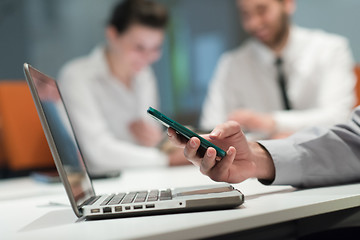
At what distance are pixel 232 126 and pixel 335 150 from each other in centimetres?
21

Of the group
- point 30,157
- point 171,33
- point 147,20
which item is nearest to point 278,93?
point 147,20

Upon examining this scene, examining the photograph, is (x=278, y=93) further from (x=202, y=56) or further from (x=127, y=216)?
(x=127, y=216)

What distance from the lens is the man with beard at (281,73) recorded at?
7.45 ft

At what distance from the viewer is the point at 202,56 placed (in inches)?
128

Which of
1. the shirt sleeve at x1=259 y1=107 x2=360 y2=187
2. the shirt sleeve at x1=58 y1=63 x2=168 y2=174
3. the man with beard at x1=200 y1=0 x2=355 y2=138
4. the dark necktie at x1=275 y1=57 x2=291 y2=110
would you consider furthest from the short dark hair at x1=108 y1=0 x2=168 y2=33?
the shirt sleeve at x1=259 y1=107 x2=360 y2=187

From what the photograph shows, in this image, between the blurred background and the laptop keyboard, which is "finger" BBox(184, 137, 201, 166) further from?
the blurred background

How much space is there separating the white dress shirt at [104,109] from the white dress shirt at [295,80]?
489 mm

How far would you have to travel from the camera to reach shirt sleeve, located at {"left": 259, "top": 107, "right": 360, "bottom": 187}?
2.14 ft

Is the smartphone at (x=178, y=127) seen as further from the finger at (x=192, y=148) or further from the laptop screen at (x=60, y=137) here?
the laptop screen at (x=60, y=137)

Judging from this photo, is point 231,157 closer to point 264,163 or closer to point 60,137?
point 264,163

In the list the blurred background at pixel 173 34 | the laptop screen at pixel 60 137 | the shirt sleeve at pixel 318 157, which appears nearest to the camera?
the laptop screen at pixel 60 137

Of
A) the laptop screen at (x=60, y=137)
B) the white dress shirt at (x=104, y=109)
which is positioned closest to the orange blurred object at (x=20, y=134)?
the white dress shirt at (x=104, y=109)

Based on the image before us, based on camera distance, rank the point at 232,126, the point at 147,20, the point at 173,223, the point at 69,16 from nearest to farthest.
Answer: the point at 173,223
the point at 232,126
the point at 147,20
the point at 69,16

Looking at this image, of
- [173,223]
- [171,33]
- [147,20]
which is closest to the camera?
[173,223]
